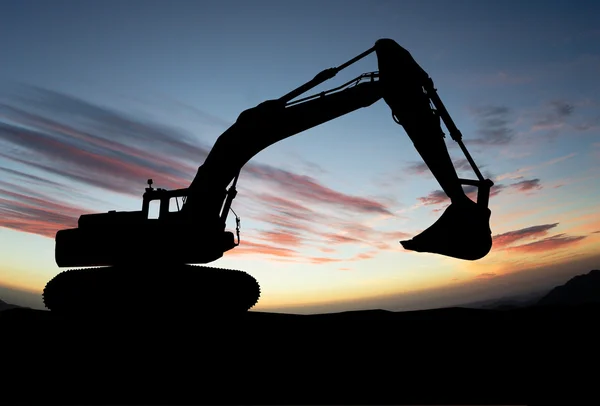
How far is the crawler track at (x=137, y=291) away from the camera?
35.6 ft

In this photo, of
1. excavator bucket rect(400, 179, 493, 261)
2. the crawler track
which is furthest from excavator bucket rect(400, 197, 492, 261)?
the crawler track

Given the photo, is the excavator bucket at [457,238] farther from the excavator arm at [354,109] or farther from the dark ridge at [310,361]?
the dark ridge at [310,361]

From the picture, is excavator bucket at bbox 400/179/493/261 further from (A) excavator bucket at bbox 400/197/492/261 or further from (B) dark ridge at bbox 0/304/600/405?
(B) dark ridge at bbox 0/304/600/405

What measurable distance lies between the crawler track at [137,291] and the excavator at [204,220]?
2 centimetres

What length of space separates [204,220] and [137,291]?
93.8 inches

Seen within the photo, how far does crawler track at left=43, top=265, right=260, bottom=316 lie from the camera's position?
1084 centimetres

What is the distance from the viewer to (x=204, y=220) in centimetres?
1140

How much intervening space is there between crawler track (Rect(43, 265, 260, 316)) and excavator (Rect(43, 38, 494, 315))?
0.02m

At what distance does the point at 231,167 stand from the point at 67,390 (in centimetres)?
724

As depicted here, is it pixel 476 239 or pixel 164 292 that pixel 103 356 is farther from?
pixel 476 239

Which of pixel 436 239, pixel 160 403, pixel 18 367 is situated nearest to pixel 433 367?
pixel 160 403

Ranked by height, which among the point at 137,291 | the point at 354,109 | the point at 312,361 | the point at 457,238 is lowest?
the point at 312,361

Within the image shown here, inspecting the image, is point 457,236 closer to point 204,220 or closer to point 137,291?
point 204,220

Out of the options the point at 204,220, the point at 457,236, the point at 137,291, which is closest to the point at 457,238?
the point at 457,236
